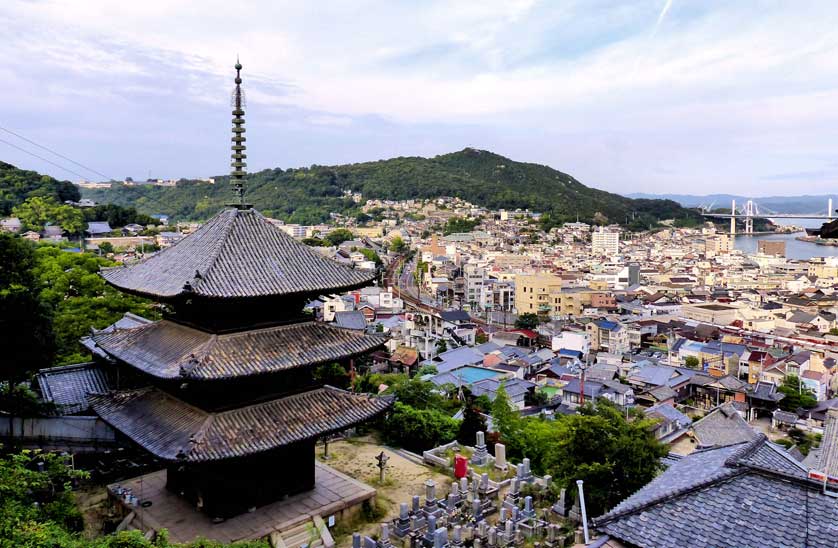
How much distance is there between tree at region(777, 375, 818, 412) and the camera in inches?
1972

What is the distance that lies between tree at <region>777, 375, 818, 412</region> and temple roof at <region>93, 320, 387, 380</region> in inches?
1810

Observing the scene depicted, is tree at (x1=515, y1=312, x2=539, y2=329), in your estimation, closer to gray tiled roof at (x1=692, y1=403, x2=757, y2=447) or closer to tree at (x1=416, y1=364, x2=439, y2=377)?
tree at (x1=416, y1=364, x2=439, y2=377)

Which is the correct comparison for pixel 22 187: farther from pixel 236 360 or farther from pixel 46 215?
pixel 236 360

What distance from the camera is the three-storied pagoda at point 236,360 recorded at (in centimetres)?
1484

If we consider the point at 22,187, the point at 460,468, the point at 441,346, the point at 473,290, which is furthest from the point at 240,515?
the point at 22,187

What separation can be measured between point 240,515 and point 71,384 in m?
8.98

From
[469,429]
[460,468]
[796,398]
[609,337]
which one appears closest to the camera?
[460,468]

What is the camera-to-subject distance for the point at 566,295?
89875 mm

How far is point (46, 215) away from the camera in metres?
73.2

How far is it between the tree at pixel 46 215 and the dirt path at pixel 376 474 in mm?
61458

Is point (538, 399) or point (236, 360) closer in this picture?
point (236, 360)

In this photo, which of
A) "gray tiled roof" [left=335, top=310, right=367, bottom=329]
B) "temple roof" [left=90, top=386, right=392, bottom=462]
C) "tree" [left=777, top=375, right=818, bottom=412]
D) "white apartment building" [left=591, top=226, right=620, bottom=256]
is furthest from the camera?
"white apartment building" [left=591, top=226, right=620, bottom=256]

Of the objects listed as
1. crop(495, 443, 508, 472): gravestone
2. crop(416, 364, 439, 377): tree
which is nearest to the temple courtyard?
crop(495, 443, 508, 472): gravestone

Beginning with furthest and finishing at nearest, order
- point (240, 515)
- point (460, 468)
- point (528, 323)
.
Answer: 1. point (528, 323)
2. point (460, 468)
3. point (240, 515)
